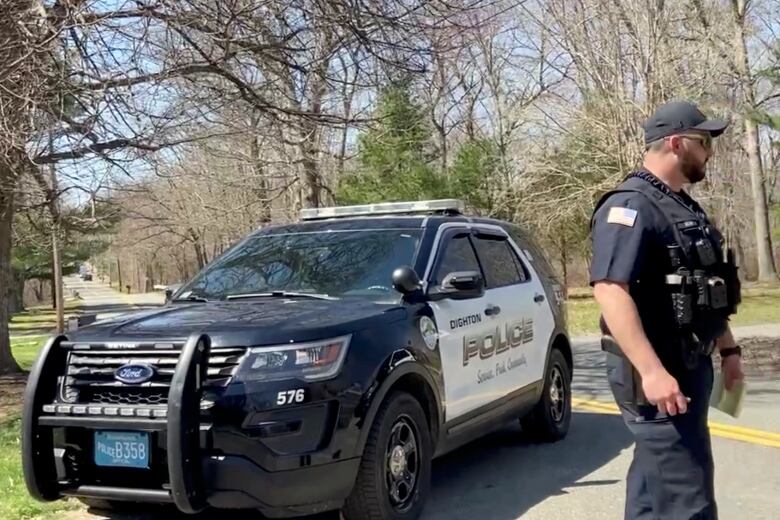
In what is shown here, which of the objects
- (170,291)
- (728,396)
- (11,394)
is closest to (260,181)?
(11,394)

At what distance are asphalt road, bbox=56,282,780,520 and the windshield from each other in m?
1.40

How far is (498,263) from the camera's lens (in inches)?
275

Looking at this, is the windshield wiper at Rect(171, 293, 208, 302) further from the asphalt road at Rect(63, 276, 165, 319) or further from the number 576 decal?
the asphalt road at Rect(63, 276, 165, 319)

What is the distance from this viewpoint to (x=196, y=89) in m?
11.1

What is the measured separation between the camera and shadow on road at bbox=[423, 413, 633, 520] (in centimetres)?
571

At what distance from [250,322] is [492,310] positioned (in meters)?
2.14

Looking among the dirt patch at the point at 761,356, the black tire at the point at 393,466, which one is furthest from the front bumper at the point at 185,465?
the dirt patch at the point at 761,356

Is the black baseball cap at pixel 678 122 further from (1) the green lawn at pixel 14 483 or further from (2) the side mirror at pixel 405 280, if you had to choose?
(1) the green lawn at pixel 14 483

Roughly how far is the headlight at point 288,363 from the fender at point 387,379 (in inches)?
10.9

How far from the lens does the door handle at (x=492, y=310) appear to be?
20.6 feet

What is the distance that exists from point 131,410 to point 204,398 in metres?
0.38

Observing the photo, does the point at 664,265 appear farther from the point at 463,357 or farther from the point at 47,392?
the point at 47,392

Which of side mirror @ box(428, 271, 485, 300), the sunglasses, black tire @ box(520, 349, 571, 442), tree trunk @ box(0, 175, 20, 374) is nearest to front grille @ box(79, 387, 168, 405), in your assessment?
side mirror @ box(428, 271, 485, 300)

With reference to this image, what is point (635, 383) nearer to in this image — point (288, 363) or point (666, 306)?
point (666, 306)
